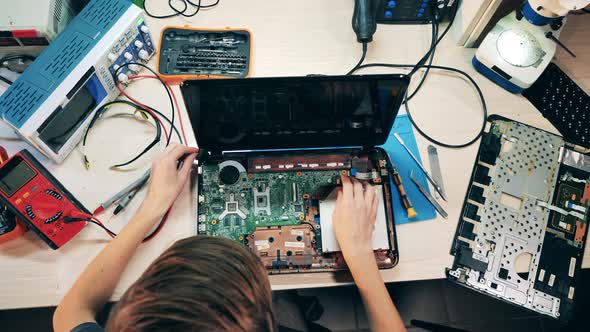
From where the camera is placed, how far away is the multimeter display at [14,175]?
3.03 feet

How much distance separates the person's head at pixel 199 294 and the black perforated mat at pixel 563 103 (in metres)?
0.91

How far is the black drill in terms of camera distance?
1.14m

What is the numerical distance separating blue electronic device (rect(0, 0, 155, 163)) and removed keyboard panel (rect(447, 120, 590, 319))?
961mm

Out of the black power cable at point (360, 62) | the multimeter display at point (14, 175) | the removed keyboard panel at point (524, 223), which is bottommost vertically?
the removed keyboard panel at point (524, 223)

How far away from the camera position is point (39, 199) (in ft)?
3.10

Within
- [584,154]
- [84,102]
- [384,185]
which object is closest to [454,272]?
[384,185]

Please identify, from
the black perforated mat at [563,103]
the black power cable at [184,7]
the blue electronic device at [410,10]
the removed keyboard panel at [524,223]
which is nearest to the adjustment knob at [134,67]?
the black power cable at [184,7]

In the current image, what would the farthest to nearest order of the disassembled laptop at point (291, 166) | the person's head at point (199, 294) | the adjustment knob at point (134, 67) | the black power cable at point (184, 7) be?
the black power cable at point (184, 7) → the adjustment knob at point (134, 67) → the disassembled laptop at point (291, 166) → the person's head at point (199, 294)

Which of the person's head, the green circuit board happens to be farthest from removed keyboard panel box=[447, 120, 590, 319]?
the person's head

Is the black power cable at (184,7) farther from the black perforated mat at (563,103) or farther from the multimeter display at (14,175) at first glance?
the black perforated mat at (563,103)

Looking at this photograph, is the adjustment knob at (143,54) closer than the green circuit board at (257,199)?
No

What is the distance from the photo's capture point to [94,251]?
973mm

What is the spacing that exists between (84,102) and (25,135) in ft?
0.55

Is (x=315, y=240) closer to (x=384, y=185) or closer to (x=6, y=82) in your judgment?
(x=384, y=185)
